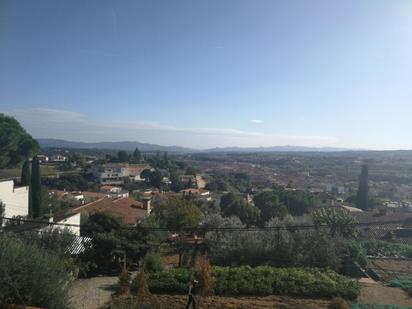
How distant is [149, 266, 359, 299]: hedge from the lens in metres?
9.55

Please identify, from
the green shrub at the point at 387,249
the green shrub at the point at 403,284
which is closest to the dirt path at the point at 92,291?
the green shrub at the point at 403,284

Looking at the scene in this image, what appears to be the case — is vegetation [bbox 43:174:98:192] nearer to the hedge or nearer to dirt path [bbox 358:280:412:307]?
the hedge

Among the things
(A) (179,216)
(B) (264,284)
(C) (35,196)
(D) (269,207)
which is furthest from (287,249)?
(D) (269,207)

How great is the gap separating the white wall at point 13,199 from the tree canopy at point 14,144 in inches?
362

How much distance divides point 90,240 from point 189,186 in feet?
161

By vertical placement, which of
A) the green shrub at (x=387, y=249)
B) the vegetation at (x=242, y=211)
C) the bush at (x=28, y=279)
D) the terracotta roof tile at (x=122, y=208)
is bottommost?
the vegetation at (x=242, y=211)

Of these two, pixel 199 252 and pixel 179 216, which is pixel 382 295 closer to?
pixel 199 252

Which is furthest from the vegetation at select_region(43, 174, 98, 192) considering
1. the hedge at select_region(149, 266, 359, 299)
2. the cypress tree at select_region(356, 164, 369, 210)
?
the hedge at select_region(149, 266, 359, 299)

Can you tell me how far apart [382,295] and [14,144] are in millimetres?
28767

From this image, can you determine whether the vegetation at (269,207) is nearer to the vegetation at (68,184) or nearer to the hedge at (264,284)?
the hedge at (264,284)

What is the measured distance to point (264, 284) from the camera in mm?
9711

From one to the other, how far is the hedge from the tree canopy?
79.1 ft

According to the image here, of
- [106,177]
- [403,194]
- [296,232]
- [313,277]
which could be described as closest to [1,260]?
[313,277]

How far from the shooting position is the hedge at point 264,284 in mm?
9547
